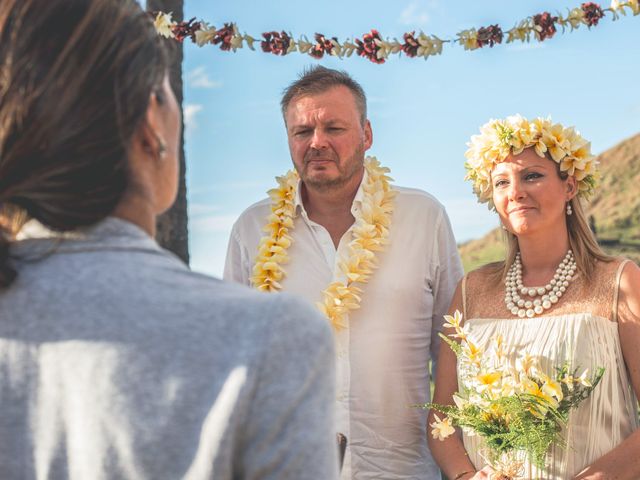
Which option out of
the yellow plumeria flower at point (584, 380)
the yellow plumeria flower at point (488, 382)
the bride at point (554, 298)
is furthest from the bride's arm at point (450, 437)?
the yellow plumeria flower at point (584, 380)

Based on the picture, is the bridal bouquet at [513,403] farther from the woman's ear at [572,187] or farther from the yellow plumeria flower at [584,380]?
the woman's ear at [572,187]

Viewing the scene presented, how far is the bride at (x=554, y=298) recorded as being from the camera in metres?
2.89

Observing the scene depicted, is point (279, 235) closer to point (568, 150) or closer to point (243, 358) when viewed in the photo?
point (568, 150)

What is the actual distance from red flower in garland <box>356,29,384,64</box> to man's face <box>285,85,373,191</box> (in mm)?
1279

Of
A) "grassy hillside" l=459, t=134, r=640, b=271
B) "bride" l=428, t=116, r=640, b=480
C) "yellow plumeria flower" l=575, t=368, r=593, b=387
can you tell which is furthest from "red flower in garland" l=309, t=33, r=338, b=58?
"grassy hillside" l=459, t=134, r=640, b=271

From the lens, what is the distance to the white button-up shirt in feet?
11.4

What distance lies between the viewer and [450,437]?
3193 millimetres

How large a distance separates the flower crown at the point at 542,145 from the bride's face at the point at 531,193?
0.04 m

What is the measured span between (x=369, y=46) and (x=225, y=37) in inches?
37.3

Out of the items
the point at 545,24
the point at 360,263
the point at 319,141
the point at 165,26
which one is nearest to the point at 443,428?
the point at 360,263

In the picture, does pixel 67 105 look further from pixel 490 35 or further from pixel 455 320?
pixel 490 35

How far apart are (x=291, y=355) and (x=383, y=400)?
2550mm

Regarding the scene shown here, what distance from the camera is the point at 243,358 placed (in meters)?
0.99

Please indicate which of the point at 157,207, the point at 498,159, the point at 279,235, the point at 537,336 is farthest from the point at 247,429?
the point at 279,235
